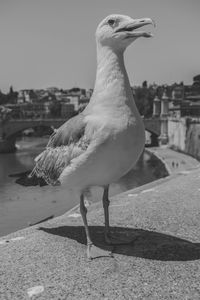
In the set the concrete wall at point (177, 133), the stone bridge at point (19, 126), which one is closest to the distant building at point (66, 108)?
the stone bridge at point (19, 126)

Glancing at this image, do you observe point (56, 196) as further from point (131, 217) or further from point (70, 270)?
point (70, 270)

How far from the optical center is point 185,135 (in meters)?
38.6

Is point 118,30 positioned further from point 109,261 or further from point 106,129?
point 109,261

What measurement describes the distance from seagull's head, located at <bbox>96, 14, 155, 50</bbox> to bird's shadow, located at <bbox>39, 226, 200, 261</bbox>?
169 centimetres

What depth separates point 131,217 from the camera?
5.41 metres

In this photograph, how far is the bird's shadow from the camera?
3.91 meters

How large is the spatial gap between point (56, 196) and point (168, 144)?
27.4 m

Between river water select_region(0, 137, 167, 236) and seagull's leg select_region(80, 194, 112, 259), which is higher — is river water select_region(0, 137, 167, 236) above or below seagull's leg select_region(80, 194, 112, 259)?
below

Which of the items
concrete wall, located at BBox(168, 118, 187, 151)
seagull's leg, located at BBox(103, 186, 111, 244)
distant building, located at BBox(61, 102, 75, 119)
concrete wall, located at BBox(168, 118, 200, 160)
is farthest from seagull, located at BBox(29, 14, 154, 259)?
distant building, located at BBox(61, 102, 75, 119)

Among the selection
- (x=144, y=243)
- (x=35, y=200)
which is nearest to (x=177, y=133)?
(x=35, y=200)

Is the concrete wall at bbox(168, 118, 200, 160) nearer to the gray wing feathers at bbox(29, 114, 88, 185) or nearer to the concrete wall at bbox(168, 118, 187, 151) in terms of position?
the concrete wall at bbox(168, 118, 187, 151)

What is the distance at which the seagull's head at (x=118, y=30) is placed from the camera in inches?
140

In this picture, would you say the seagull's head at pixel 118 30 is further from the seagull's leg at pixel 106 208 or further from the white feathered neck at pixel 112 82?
the seagull's leg at pixel 106 208

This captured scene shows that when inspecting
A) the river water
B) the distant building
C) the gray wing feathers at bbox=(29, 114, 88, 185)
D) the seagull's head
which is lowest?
the distant building
